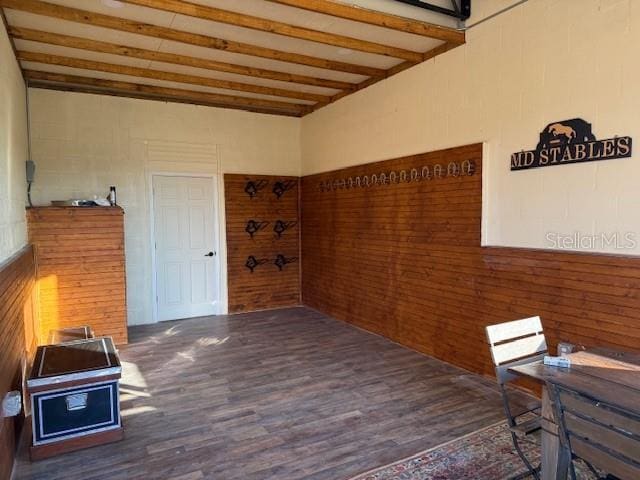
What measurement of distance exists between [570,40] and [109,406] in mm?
4283

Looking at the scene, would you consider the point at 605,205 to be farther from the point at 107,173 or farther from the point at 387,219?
the point at 107,173

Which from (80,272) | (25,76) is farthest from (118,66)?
(80,272)

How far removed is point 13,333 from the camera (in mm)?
3018

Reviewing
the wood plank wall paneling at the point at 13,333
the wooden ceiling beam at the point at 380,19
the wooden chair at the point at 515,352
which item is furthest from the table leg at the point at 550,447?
the wooden ceiling beam at the point at 380,19

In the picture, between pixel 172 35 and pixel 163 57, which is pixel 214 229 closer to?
pixel 163 57

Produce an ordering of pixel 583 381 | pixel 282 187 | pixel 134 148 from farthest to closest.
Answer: pixel 282 187
pixel 134 148
pixel 583 381

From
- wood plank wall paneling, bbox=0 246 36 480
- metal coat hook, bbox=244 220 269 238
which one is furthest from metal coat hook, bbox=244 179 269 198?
wood plank wall paneling, bbox=0 246 36 480

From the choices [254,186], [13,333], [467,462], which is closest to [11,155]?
[13,333]

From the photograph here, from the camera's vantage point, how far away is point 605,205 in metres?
3.04

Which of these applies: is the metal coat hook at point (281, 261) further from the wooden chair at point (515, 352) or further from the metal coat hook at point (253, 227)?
the wooden chair at point (515, 352)

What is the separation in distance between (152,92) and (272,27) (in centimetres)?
268

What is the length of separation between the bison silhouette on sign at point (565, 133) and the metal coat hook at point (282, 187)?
4.35m

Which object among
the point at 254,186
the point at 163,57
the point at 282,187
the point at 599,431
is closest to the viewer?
the point at 599,431

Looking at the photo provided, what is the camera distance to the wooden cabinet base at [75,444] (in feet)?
9.02
